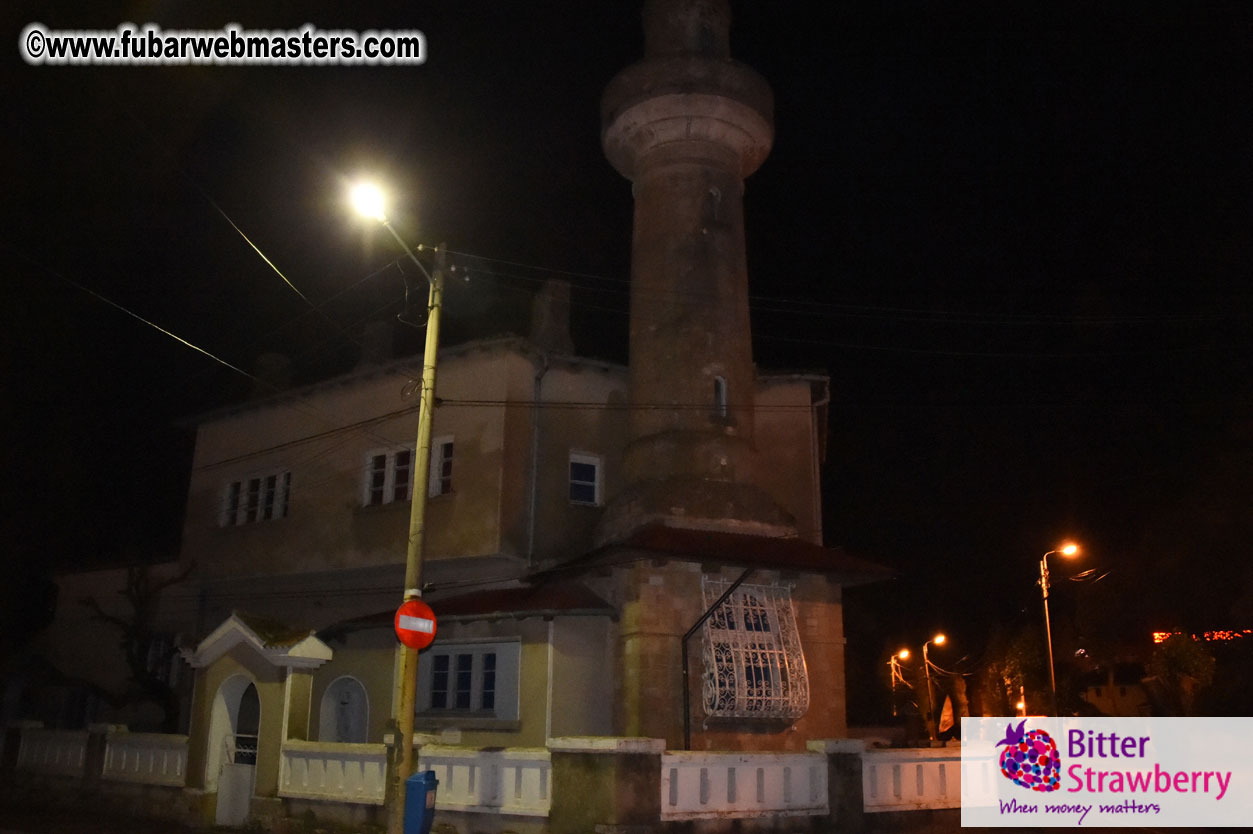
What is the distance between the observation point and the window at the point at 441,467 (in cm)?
2305

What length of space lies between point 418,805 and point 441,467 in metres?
11.5

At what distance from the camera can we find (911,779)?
14.6 meters

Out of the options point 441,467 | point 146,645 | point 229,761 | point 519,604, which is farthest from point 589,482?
point 146,645

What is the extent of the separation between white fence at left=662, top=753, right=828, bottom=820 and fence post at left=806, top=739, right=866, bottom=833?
10 cm

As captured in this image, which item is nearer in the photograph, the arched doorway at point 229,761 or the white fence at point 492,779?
the white fence at point 492,779

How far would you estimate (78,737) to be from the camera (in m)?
20.2

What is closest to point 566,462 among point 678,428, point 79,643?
point 678,428

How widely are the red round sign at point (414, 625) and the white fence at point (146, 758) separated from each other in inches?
309

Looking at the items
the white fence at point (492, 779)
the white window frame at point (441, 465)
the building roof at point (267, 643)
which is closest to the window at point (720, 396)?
the white window frame at point (441, 465)

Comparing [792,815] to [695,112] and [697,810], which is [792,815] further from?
[695,112]

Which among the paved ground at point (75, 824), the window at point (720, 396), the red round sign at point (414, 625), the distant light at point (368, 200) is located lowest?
the paved ground at point (75, 824)

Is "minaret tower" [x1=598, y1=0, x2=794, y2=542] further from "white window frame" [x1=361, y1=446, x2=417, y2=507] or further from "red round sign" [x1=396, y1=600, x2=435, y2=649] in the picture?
"red round sign" [x1=396, y1=600, x2=435, y2=649]

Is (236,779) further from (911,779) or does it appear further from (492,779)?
(911,779)

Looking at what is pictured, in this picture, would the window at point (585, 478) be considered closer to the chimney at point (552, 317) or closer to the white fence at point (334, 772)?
the chimney at point (552, 317)
